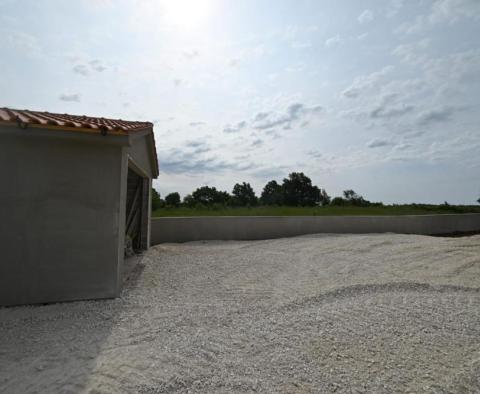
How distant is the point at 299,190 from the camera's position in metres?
48.2

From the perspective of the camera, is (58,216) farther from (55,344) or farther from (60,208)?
(55,344)

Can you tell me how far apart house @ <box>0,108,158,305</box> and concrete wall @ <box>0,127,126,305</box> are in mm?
11

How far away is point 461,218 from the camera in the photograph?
14.7m

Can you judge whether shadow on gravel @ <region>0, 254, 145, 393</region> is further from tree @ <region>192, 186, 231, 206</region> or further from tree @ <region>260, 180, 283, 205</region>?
tree @ <region>260, 180, 283, 205</region>

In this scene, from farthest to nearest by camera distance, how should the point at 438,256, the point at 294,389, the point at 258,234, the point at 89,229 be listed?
1. the point at 258,234
2. the point at 438,256
3. the point at 89,229
4. the point at 294,389

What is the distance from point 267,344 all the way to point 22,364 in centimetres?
227

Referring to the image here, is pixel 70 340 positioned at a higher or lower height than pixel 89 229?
lower

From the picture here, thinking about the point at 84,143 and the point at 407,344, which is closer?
the point at 407,344

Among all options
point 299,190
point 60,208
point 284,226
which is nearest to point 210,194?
point 299,190

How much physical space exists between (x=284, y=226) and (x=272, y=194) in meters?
40.1

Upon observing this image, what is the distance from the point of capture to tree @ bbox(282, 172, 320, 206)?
4766 cm

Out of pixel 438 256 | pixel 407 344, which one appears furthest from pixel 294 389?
pixel 438 256

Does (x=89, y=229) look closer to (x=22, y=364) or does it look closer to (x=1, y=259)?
(x=1, y=259)

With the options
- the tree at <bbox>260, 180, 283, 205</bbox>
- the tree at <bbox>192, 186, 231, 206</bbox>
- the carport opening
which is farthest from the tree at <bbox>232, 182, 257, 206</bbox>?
the carport opening
